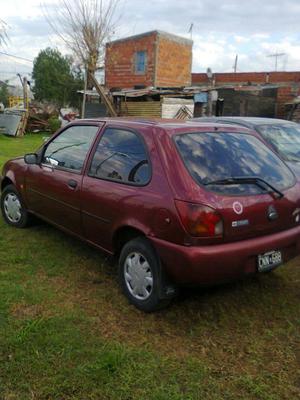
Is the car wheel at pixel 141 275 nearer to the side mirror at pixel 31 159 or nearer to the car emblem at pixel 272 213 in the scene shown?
the car emblem at pixel 272 213

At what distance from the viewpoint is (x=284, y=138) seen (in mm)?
6512

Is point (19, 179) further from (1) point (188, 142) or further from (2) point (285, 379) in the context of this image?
(2) point (285, 379)

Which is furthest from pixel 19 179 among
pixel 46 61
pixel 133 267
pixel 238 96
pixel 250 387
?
pixel 46 61

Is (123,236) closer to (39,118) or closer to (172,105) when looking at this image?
(172,105)

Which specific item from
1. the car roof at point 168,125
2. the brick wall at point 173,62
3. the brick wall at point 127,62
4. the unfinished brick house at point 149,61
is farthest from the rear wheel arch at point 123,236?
the brick wall at point 173,62

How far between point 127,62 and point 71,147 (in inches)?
911

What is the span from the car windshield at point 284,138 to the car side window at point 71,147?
286cm

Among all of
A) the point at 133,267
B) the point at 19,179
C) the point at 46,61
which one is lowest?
the point at 133,267

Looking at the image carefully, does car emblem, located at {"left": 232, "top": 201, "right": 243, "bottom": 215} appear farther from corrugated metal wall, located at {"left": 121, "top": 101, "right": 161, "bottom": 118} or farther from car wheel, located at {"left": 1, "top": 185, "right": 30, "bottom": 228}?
corrugated metal wall, located at {"left": 121, "top": 101, "right": 161, "bottom": 118}

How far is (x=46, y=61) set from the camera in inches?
1731

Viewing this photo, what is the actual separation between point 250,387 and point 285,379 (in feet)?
0.88

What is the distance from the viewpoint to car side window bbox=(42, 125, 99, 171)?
4.36m

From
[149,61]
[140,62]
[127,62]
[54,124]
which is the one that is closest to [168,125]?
[54,124]

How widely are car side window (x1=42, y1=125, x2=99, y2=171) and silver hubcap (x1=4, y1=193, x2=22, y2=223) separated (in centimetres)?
92
